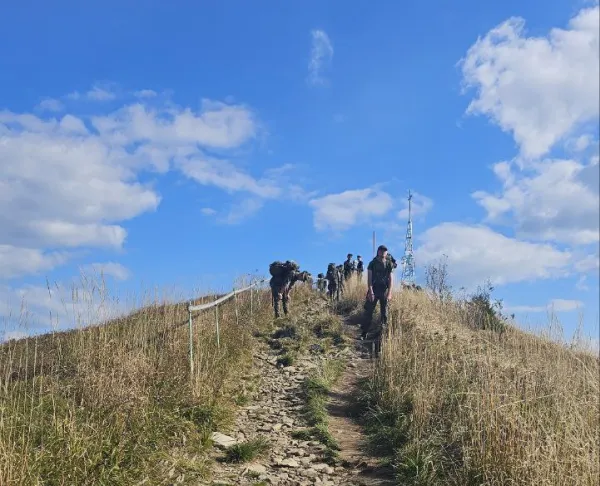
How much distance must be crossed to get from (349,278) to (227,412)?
48.8 ft

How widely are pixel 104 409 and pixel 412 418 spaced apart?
11.0 ft

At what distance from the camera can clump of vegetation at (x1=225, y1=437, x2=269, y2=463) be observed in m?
5.38

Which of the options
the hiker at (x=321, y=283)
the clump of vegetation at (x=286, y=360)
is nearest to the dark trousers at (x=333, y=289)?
the hiker at (x=321, y=283)

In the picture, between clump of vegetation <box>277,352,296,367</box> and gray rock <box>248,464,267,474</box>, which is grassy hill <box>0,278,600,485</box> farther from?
clump of vegetation <box>277,352,296,367</box>

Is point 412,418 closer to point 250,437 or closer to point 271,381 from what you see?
point 250,437

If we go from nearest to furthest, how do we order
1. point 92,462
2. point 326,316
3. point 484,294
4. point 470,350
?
point 92,462 → point 470,350 → point 326,316 → point 484,294

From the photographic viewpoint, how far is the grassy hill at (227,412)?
432 cm

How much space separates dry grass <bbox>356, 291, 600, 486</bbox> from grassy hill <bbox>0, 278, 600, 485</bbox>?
2 cm

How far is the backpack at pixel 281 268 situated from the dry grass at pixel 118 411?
640 cm

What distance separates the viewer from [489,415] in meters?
4.98

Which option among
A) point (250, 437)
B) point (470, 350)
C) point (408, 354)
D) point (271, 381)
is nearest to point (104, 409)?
point (250, 437)

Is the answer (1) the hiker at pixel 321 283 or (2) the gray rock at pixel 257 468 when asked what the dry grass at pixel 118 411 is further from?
(1) the hiker at pixel 321 283

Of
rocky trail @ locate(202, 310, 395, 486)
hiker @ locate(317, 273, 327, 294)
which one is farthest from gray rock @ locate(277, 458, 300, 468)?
hiker @ locate(317, 273, 327, 294)

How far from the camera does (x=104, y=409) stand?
17.0 feet
